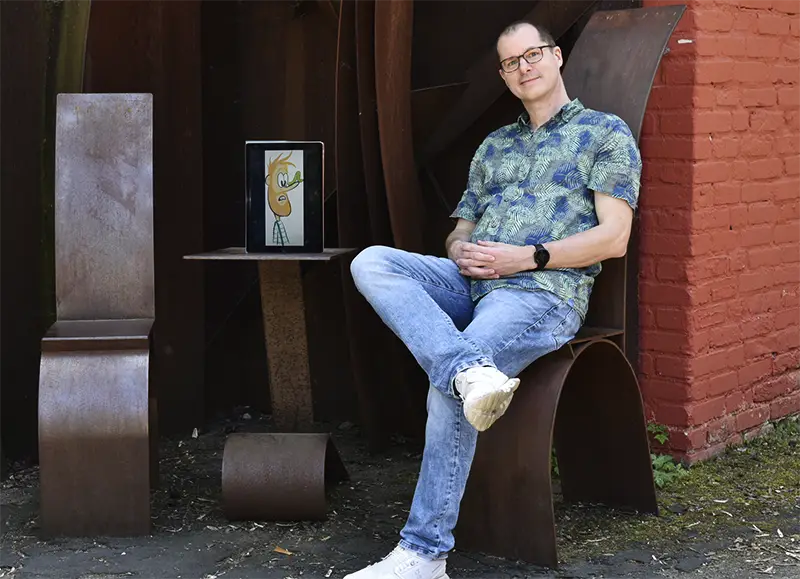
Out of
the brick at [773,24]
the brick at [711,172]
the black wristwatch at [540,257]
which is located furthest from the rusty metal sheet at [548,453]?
the brick at [773,24]

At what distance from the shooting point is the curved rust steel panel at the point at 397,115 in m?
4.00

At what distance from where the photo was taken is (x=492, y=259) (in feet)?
11.0

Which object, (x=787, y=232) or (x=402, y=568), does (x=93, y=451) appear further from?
(x=787, y=232)

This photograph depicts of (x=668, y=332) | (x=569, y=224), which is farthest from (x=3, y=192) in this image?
(x=668, y=332)

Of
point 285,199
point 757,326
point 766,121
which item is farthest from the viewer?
point 757,326

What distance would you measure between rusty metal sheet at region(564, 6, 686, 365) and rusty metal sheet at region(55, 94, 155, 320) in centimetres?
133

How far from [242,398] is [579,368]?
176 centimetres

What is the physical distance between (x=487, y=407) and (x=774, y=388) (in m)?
2.08

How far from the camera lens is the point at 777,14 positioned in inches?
171

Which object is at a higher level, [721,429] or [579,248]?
[579,248]

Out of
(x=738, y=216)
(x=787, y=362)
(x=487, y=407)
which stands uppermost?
(x=738, y=216)

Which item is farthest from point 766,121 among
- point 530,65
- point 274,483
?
point 274,483

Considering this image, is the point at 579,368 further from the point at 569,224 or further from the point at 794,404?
the point at 794,404

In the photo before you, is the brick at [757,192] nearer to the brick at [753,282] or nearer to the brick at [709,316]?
the brick at [753,282]
